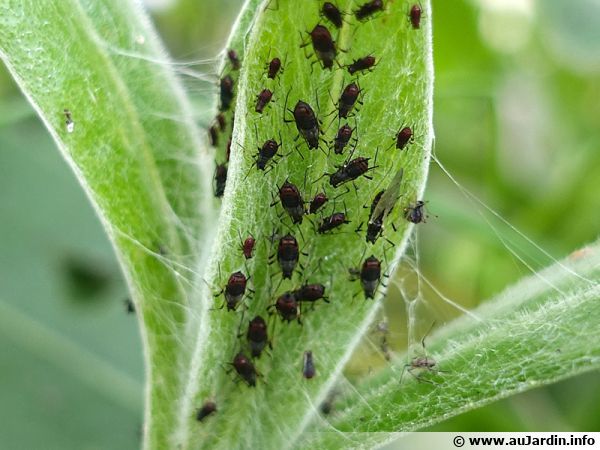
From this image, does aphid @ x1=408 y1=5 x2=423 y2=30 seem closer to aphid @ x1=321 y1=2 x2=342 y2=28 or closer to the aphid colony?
the aphid colony

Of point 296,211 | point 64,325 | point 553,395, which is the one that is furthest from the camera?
point 553,395

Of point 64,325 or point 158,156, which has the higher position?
point 158,156

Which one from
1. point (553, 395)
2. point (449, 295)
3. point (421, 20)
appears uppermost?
point (421, 20)

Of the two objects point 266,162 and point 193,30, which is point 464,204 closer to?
point 193,30

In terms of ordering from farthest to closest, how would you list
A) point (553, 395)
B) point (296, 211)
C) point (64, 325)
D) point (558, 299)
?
point (553, 395)
point (64, 325)
point (296, 211)
point (558, 299)

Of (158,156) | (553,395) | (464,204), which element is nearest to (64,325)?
(158,156)

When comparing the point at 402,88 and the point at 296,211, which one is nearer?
the point at 402,88
